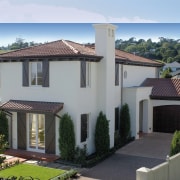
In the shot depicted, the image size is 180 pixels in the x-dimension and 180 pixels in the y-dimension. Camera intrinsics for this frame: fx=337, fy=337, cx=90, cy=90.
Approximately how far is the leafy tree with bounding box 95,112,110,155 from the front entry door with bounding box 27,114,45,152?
338cm

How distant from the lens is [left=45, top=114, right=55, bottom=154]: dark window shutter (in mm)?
20422

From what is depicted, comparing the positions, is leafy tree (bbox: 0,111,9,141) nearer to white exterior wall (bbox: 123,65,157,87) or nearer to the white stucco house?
the white stucco house

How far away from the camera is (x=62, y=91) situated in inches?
800

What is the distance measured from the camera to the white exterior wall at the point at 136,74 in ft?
88.6

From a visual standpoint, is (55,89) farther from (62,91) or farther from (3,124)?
(3,124)

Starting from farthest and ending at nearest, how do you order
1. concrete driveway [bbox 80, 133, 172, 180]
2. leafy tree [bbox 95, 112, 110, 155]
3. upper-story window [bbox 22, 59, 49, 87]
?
leafy tree [bbox 95, 112, 110, 155] < upper-story window [bbox 22, 59, 49, 87] < concrete driveway [bbox 80, 133, 172, 180]

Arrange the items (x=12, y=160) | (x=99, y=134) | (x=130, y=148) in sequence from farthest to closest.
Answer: (x=130, y=148) → (x=99, y=134) → (x=12, y=160)

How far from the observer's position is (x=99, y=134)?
2117 cm

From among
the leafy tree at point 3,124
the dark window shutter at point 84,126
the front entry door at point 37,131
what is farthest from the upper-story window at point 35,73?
the dark window shutter at point 84,126

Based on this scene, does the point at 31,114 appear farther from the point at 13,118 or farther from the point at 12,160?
the point at 12,160

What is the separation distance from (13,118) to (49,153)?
11.4ft

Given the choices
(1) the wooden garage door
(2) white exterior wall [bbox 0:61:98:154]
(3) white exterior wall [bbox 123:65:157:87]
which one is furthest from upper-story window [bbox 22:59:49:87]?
(1) the wooden garage door

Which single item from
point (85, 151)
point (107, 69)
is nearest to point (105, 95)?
point (107, 69)

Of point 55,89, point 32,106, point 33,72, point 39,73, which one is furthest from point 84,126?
point 33,72
